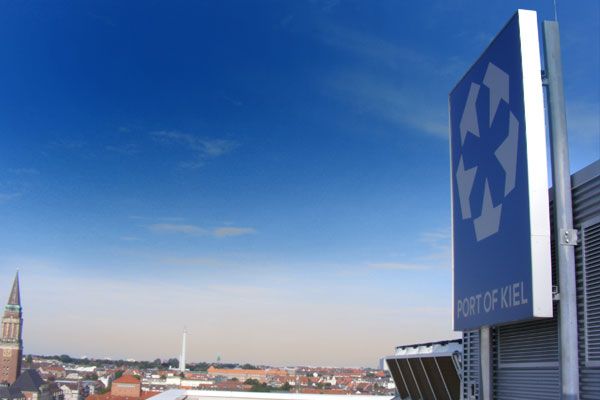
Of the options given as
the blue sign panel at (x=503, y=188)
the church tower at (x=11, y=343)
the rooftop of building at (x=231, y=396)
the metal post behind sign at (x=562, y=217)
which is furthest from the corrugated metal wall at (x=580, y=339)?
the church tower at (x=11, y=343)

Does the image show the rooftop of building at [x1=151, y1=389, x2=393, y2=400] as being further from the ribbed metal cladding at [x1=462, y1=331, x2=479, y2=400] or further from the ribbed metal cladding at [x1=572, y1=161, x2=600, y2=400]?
the ribbed metal cladding at [x1=572, y1=161, x2=600, y2=400]

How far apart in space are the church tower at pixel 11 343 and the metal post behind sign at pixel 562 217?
424ft

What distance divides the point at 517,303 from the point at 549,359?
3.23ft

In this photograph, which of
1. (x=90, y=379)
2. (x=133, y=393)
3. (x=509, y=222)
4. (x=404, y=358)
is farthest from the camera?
(x=90, y=379)

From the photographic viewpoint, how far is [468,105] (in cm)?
884

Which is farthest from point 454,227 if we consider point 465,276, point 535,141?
point 535,141

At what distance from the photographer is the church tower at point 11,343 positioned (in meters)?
123

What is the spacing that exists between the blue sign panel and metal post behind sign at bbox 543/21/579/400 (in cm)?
12

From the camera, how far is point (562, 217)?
21.6ft

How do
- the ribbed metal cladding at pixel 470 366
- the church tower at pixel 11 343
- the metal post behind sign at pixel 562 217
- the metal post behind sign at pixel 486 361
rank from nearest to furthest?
the metal post behind sign at pixel 562 217, the metal post behind sign at pixel 486 361, the ribbed metal cladding at pixel 470 366, the church tower at pixel 11 343

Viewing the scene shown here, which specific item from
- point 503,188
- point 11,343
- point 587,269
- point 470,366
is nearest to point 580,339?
point 587,269

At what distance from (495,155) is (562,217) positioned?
1.29 m

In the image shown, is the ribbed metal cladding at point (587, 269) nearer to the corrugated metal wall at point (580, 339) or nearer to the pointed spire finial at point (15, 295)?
the corrugated metal wall at point (580, 339)

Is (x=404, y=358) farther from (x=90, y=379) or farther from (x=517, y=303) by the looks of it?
(x=90, y=379)
